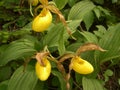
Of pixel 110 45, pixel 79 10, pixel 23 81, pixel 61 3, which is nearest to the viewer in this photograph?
pixel 23 81

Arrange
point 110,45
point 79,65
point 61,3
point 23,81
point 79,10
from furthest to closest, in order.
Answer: point 79,10
point 61,3
point 110,45
point 23,81
point 79,65

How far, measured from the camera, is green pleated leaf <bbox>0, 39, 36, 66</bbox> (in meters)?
1.84

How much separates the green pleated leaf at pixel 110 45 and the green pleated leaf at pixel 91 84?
0.52 feet

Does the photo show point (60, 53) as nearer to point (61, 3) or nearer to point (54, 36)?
point (54, 36)

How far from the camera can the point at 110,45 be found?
1889mm

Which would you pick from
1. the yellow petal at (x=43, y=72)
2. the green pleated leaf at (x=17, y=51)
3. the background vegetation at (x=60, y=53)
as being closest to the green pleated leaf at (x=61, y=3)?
the background vegetation at (x=60, y=53)

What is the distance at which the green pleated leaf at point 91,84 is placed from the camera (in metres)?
1.79

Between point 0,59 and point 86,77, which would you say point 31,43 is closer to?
point 0,59

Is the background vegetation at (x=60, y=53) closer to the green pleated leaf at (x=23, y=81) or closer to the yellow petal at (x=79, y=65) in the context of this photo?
the green pleated leaf at (x=23, y=81)

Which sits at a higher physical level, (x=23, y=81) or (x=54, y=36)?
(x=54, y=36)

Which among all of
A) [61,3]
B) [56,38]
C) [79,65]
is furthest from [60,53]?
[61,3]

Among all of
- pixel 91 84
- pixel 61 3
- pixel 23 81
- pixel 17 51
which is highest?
pixel 61 3

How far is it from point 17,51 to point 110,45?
1.95 feet

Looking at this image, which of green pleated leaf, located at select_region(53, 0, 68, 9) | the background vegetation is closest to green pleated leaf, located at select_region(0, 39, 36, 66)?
the background vegetation
